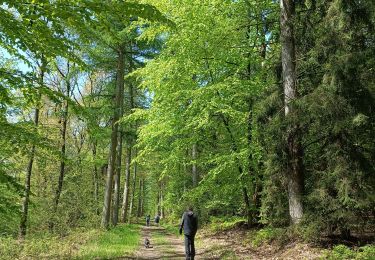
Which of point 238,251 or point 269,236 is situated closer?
point 238,251

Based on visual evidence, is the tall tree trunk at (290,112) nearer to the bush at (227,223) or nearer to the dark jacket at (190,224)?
the dark jacket at (190,224)

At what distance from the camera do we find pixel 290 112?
10.8 meters

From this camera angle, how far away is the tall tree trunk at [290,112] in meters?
10.9

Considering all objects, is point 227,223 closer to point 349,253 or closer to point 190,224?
point 190,224

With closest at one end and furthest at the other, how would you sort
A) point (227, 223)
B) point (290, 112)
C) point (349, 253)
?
point (349, 253), point (290, 112), point (227, 223)

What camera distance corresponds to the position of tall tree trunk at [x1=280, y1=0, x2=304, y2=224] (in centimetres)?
1088

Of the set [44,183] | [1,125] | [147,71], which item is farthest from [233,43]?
[44,183]

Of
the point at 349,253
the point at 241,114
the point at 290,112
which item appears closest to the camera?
the point at 349,253

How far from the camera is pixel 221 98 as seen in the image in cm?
1497

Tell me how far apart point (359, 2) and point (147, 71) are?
8864 millimetres

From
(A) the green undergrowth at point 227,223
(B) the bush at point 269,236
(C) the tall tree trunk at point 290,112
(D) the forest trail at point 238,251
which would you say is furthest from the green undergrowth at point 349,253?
(A) the green undergrowth at point 227,223

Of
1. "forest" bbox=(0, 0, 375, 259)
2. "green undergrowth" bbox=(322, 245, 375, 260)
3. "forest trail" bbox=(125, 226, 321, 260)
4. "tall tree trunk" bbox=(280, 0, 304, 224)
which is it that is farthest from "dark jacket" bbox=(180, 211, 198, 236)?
"green undergrowth" bbox=(322, 245, 375, 260)

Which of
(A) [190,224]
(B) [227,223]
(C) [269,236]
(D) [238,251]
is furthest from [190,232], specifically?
(B) [227,223]

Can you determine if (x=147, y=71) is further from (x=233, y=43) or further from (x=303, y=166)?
(x=303, y=166)
